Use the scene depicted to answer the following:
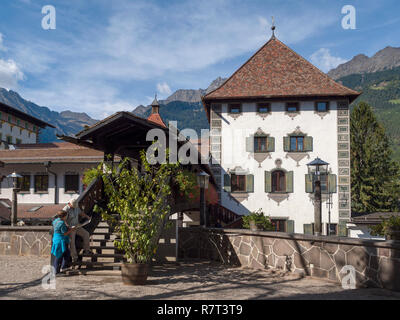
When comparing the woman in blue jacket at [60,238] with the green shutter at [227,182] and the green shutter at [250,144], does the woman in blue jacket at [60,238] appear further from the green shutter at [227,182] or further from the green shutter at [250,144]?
the green shutter at [250,144]

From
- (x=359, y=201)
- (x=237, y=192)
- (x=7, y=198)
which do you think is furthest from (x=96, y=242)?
(x=359, y=201)

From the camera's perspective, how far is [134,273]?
758 centimetres

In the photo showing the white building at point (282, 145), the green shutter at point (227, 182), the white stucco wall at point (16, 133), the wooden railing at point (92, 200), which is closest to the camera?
the wooden railing at point (92, 200)

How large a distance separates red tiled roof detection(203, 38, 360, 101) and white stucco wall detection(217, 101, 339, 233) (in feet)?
2.57

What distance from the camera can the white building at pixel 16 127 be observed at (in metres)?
35.7

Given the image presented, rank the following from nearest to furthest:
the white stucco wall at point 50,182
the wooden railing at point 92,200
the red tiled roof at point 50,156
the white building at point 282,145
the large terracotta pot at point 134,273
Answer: the large terracotta pot at point 134,273, the wooden railing at point 92,200, the white building at point 282,145, the red tiled roof at point 50,156, the white stucco wall at point 50,182

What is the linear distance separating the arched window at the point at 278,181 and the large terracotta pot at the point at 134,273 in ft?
55.9

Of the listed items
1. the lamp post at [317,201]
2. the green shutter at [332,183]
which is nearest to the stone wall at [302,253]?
the lamp post at [317,201]

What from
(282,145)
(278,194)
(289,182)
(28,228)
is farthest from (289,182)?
(28,228)

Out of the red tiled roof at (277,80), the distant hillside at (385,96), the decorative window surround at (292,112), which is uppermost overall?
the distant hillside at (385,96)

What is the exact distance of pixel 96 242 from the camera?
413 inches

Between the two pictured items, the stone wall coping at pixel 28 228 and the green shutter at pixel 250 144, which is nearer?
the stone wall coping at pixel 28 228
